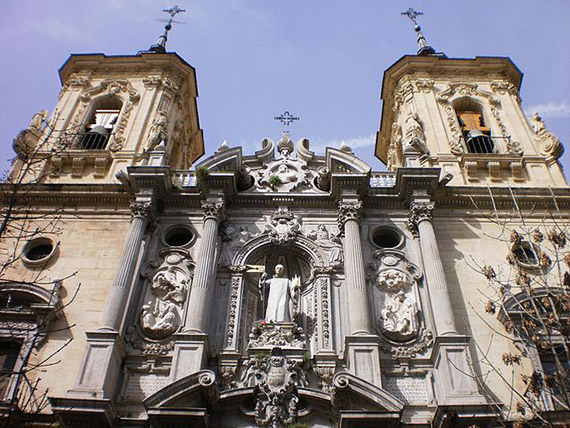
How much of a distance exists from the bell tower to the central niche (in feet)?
16.0

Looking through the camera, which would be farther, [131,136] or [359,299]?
[131,136]

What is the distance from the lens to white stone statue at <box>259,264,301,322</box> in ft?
48.2

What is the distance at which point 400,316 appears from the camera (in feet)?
47.7

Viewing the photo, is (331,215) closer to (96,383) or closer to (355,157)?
(355,157)

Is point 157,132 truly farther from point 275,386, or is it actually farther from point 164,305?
point 275,386

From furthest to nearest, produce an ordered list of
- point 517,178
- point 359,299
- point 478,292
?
1. point 517,178
2. point 478,292
3. point 359,299

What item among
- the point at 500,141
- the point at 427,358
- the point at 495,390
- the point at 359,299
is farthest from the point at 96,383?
the point at 500,141

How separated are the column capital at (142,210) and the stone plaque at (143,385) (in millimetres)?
4707

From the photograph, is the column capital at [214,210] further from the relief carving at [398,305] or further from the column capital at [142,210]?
the relief carving at [398,305]

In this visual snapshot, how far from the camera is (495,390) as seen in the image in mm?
13141

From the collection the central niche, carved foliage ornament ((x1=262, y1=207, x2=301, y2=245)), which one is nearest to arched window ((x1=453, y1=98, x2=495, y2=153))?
carved foliage ornament ((x1=262, y1=207, x2=301, y2=245))

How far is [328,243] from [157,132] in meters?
7.48

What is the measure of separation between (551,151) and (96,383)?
618 inches

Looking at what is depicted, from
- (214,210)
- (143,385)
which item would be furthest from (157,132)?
(143,385)
